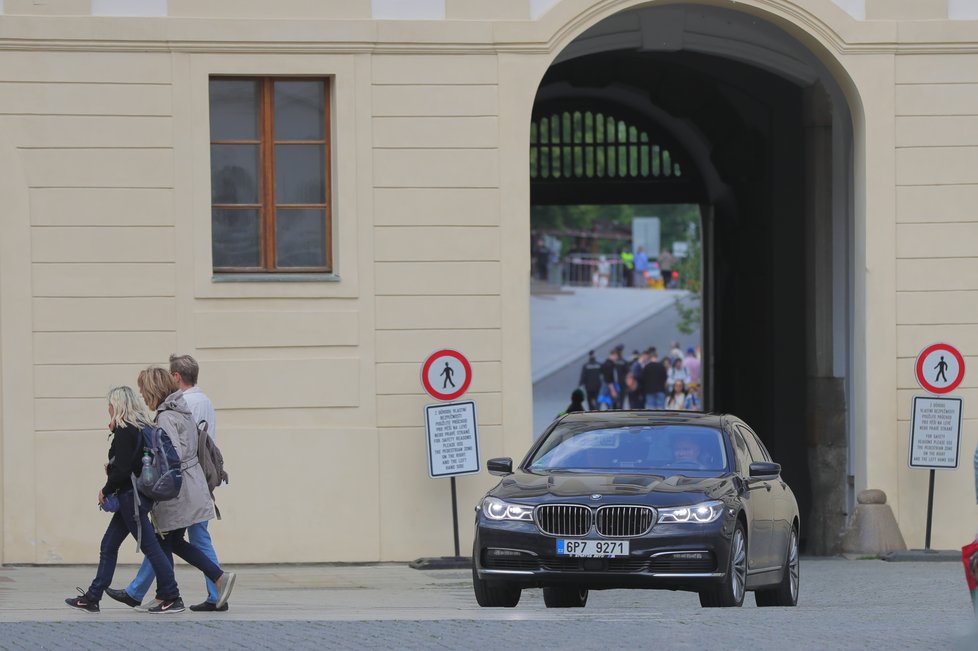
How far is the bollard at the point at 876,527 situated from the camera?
17000 mm

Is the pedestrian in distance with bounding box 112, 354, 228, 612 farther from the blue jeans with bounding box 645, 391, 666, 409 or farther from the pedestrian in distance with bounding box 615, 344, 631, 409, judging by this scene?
the pedestrian in distance with bounding box 615, 344, 631, 409

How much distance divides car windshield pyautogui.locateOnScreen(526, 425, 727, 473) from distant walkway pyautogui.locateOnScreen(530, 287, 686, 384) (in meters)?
32.2

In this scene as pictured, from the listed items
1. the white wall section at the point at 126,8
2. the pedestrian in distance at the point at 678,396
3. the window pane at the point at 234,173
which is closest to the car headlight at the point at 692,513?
the window pane at the point at 234,173

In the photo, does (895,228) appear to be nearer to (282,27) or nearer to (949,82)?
(949,82)

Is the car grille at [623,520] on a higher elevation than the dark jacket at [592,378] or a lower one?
higher

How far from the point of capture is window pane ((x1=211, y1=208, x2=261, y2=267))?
16672mm

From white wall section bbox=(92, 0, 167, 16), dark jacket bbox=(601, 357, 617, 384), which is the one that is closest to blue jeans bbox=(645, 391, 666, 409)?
dark jacket bbox=(601, 357, 617, 384)

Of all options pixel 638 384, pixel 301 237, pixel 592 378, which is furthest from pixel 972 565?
pixel 638 384

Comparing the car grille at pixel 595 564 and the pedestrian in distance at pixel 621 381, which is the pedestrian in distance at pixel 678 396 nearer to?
the pedestrian in distance at pixel 621 381

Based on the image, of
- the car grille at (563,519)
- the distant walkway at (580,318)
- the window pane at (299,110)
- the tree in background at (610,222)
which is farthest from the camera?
the tree in background at (610,222)

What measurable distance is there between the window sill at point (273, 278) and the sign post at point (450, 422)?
127 cm

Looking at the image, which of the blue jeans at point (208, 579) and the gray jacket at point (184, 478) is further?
the blue jeans at point (208, 579)

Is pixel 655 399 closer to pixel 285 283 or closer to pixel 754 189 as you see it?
pixel 754 189

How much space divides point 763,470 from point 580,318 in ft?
150
